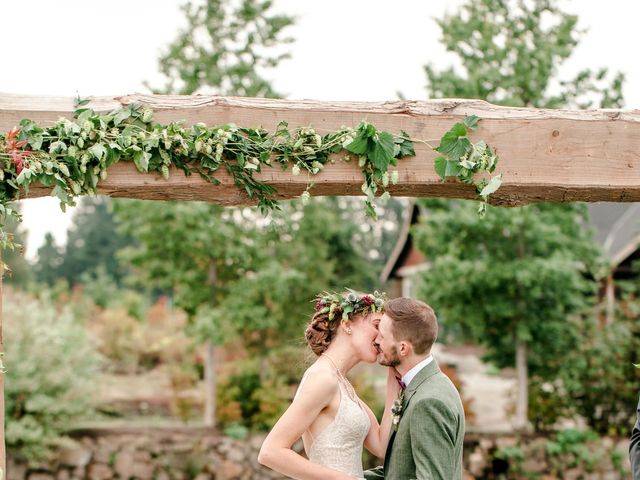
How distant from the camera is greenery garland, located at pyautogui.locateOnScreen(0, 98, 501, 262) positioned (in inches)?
133

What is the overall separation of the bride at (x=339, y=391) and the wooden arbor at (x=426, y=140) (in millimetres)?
587

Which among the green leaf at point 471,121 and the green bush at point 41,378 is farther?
the green bush at point 41,378

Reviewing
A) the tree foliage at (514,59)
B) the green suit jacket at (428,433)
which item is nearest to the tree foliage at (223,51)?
the tree foliage at (514,59)

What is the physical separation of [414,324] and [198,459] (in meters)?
7.06

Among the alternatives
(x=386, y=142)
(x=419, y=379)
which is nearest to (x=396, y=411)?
(x=419, y=379)

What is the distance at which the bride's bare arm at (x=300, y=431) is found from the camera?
3419 millimetres

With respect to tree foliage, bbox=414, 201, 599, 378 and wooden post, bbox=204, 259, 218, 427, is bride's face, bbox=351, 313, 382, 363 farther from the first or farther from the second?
wooden post, bbox=204, 259, 218, 427

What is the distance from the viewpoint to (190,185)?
3531mm

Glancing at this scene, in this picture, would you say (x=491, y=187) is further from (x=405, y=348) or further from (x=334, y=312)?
(x=334, y=312)

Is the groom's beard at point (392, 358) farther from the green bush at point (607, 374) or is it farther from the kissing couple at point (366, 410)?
the green bush at point (607, 374)

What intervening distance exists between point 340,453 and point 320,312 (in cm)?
67

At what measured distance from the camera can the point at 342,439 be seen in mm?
3766

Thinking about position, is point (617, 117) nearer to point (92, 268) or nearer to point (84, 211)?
point (92, 268)

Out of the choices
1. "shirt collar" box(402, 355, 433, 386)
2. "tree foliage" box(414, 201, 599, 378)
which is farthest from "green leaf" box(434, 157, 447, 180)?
"tree foliage" box(414, 201, 599, 378)
